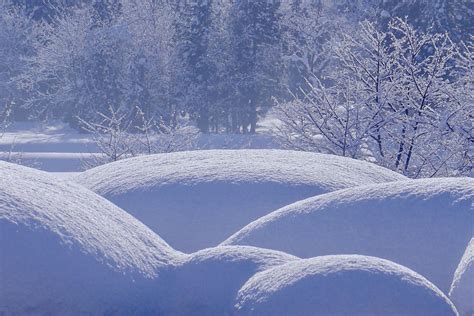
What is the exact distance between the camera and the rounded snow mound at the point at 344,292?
3.20m

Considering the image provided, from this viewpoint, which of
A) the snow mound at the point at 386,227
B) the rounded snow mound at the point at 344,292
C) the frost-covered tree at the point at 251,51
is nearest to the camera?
the rounded snow mound at the point at 344,292

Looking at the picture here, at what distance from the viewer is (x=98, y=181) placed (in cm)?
570

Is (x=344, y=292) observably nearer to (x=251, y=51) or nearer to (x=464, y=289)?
(x=464, y=289)

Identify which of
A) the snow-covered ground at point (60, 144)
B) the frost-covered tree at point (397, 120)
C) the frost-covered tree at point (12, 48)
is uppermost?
the frost-covered tree at point (12, 48)

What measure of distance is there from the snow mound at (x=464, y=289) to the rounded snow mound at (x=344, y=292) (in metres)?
0.31

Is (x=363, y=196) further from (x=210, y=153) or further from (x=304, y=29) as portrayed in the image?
(x=304, y=29)

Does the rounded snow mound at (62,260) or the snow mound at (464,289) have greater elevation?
the rounded snow mound at (62,260)

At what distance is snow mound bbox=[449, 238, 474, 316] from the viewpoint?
360cm

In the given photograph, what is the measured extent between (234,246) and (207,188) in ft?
5.09

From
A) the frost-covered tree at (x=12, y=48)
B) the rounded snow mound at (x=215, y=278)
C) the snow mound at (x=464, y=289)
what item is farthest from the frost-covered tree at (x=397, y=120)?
the frost-covered tree at (x=12, y=48)

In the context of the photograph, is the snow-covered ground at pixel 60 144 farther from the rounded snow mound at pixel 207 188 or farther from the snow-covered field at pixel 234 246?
the snow-covered field at pixel 234 246

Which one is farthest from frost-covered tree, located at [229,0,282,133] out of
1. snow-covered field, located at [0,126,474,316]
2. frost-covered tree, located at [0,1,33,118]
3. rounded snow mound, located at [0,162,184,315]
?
rounded snow mound, located at [0,162,184,315]

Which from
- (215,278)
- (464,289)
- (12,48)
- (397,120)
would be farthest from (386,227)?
(12,48)

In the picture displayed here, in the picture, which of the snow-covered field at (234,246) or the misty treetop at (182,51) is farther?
the misty treetop at (182,51)
